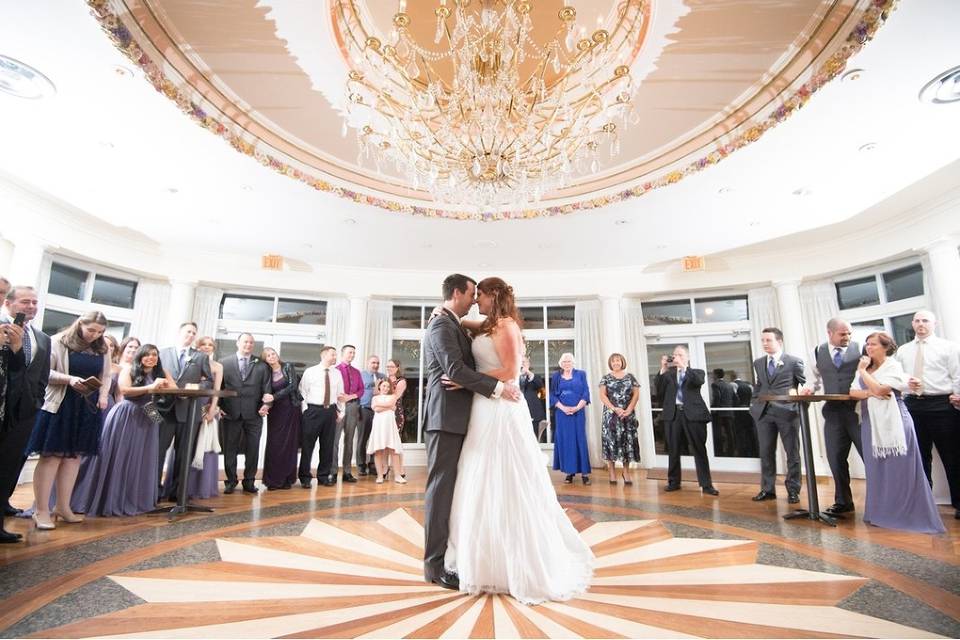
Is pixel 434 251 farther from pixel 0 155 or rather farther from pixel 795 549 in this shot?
pixel 795 549

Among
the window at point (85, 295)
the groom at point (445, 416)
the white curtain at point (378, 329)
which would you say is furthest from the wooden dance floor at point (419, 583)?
the white curtain at point (378, 329)

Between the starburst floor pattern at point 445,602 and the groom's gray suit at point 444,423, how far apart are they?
20 cm

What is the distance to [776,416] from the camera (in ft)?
13.7

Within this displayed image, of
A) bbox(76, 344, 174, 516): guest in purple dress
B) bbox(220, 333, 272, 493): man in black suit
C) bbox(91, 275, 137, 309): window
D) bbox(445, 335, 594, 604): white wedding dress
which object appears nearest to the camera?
bbox(445, 335, 594, 604): white wedding dress

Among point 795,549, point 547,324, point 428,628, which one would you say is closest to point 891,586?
point 795,549

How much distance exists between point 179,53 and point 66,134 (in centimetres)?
159

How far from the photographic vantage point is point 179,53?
10.9 ft

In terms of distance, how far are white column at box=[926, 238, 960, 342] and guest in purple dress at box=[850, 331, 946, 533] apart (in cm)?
291

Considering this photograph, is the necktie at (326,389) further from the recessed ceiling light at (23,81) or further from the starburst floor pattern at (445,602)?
the recessed ceiling light at (23,81)

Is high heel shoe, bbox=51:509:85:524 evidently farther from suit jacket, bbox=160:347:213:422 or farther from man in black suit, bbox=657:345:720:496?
man in black suit, bbox=657:345:720:496

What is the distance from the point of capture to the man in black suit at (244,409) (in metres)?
4.55

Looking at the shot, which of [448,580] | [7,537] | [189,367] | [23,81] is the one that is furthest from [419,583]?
[23,81]

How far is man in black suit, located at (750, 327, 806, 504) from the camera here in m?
4.07

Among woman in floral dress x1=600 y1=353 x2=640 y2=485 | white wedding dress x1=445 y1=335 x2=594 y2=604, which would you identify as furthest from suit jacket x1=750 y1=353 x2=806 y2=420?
white wedding dress x1=445 y1=335 x2=594 y2=604
